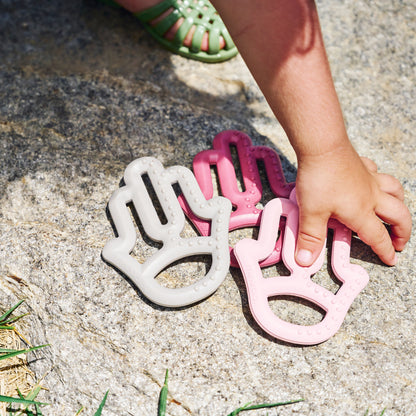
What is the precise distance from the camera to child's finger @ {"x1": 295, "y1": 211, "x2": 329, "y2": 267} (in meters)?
1.17

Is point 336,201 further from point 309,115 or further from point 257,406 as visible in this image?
point 257,406

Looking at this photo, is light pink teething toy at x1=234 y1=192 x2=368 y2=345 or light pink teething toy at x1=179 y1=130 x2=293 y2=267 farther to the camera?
light pink teething toy at x1=179 y1=130 x2=293 y2=267

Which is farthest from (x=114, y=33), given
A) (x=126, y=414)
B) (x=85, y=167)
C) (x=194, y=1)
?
(x=126, y=414)

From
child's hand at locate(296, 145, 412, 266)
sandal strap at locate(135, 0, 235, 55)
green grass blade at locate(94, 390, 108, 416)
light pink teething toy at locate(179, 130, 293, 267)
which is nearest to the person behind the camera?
green grass blade at locate(94, 390, 108, 416)

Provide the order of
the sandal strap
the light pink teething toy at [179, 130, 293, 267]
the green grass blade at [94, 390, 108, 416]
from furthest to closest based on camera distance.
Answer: the sandal strap, the light pink teething toy at [179, 130, 293, 267], the green grass blade at [94, 390, 108, 416]

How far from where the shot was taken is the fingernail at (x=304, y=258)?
1.17 m

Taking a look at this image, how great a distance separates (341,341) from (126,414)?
0.54m

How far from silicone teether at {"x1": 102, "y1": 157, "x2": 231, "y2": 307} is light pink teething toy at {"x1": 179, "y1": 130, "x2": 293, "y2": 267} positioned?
0.16ft

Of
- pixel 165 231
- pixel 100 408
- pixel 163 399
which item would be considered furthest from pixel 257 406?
pixel 165 231

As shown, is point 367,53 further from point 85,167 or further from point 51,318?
point 51,318

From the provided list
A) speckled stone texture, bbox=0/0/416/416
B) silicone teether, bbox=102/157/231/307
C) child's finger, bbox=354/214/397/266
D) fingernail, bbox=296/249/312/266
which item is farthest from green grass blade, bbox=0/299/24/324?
child's finger, bbox=354/214/397/266

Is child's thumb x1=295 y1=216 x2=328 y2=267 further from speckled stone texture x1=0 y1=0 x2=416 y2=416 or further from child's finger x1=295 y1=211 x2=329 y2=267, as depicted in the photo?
speckled stone texture x1=0 y1=0 x2=416 y2=416

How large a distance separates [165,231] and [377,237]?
21.4 inches

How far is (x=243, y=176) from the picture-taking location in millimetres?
1356
